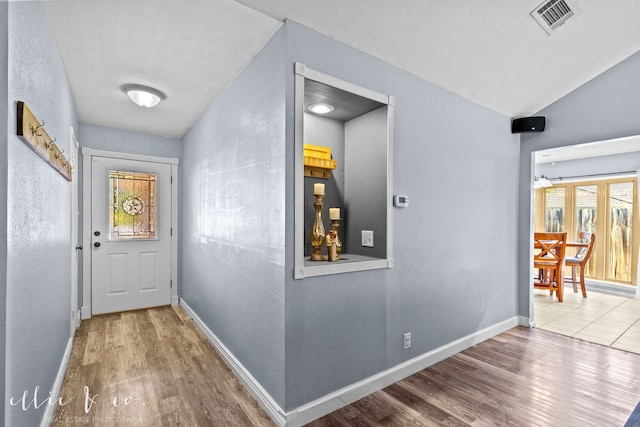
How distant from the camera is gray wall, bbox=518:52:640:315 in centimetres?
292

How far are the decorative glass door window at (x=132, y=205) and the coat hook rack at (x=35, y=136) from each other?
2.13 meters

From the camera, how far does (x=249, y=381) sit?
2301 millimetres

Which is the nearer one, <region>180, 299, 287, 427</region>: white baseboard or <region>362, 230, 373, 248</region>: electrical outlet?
<region>180, 299, 287, 427</region>: white baseboard

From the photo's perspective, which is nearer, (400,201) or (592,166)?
(400,201)

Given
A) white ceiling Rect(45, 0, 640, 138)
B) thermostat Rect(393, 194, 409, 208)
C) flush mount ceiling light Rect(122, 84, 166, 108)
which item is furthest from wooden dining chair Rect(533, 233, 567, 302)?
flush mount ceiling light Rect(122, 84, 166, 108)

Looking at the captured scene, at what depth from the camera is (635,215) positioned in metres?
5.23

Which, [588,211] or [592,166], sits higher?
[592,166]

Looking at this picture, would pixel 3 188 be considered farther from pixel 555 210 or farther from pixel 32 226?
pixel 555 210

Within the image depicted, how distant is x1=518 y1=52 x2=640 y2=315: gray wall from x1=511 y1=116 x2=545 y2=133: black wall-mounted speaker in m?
0.08

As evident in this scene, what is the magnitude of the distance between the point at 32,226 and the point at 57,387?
1.34 m

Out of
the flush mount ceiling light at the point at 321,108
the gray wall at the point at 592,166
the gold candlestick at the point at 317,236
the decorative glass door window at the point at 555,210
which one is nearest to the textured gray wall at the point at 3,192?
the gold candlestick at the point at 317,236

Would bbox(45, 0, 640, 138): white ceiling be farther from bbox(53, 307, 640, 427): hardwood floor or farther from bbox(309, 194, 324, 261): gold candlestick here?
bbox(53, 307, 640, 427): hardwood floor

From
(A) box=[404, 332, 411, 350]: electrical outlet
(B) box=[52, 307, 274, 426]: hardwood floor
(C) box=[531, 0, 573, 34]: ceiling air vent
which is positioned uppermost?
(C) box=[531, 0, 573, 34]: ceiling air vent

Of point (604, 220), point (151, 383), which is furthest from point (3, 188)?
point (604, 220)
